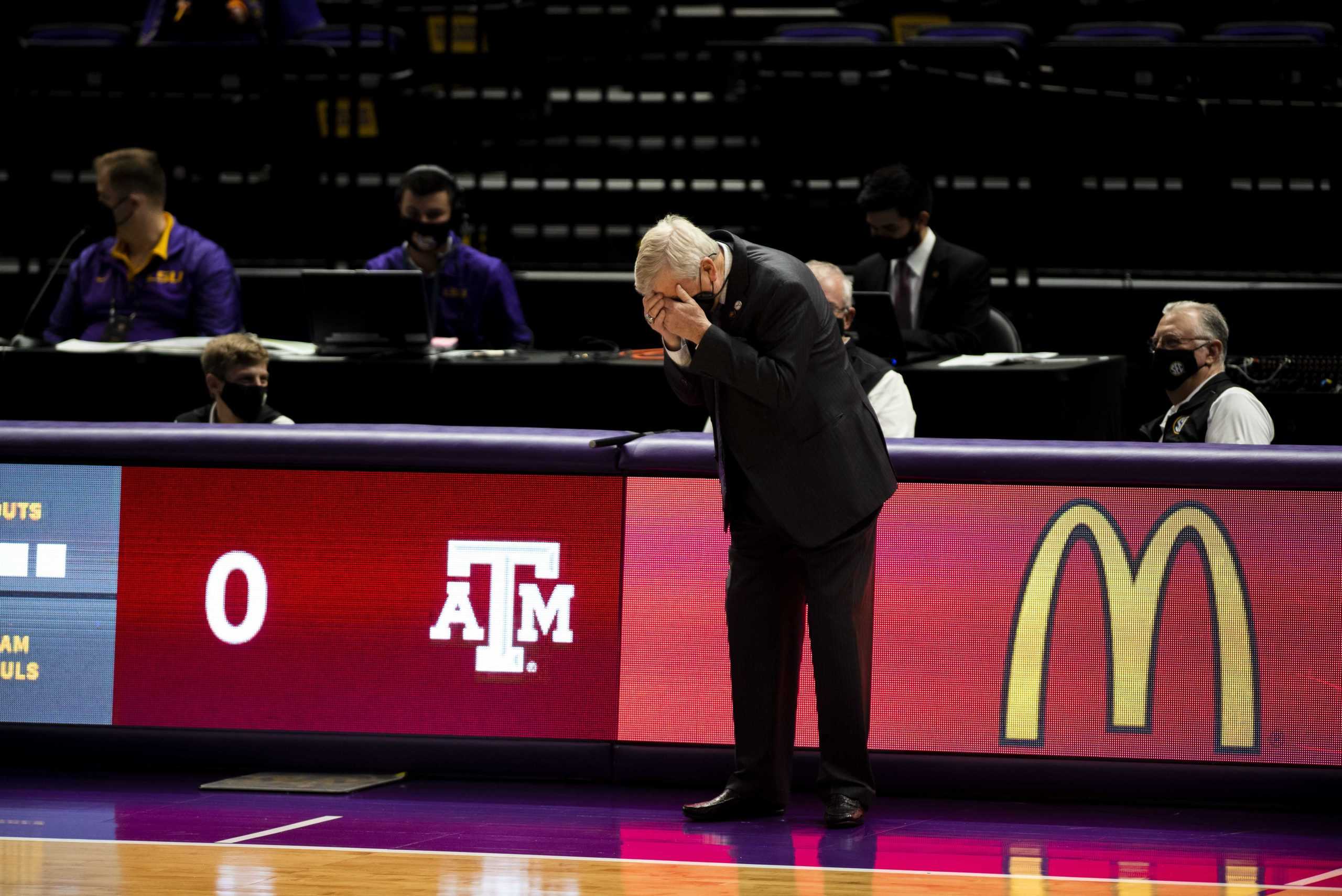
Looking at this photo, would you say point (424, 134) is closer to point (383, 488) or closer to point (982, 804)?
point (383, 488)

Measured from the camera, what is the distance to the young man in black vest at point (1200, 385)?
594 centimetres

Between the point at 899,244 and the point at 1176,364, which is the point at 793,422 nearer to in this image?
the point at 1176,364

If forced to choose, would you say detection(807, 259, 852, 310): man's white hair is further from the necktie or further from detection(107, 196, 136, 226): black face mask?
detection(107, 196, 136, 226): black face mask

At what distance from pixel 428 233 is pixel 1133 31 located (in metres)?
6.05

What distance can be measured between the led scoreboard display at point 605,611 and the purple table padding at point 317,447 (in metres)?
0.04

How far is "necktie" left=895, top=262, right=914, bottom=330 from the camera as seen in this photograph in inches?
322

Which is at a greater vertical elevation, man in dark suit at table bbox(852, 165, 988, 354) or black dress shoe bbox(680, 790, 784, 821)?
man in dark suit at table bbox(852, 165, 988, 354)

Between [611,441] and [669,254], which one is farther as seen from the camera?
[611,441]

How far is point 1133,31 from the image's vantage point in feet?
39.4

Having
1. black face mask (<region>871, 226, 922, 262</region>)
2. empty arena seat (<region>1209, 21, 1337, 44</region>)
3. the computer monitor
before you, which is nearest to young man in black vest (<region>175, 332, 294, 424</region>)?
black face mask (<region>871, 226, 922, 262</region>)

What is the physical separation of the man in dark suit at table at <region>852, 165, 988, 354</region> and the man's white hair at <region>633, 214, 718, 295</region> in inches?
131

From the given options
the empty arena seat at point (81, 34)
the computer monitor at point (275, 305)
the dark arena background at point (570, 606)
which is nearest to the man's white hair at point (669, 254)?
the dark arena background at point (570, 606)

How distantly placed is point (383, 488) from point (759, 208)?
607 centimetres

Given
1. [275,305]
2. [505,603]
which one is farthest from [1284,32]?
[505,603]
